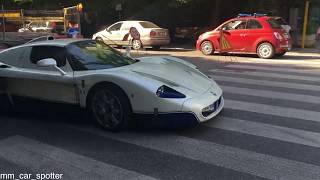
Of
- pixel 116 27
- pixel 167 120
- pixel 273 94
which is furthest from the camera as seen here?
pixel 116 27

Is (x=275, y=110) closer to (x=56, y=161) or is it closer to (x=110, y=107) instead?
(x=110, y=107)

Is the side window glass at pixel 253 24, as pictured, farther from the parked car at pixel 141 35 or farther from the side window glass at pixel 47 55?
the side window glass at pixel 47 55

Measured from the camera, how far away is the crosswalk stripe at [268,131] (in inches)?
219

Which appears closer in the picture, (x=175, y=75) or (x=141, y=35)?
(x=175, y=75)

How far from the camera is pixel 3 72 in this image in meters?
7.02

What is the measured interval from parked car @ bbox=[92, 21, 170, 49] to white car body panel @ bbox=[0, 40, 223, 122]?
12.8 meters

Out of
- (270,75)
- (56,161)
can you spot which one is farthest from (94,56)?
(270,75)

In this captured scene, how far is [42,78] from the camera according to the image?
21.6ft

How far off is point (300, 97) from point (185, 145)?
3619 mm

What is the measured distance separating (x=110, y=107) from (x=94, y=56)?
3.51 ft

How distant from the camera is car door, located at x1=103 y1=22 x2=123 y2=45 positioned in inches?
835

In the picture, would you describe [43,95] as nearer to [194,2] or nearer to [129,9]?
[194,2]

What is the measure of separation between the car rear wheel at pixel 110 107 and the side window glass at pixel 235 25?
35.2 ft

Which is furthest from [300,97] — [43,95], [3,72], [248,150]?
[3,72]
